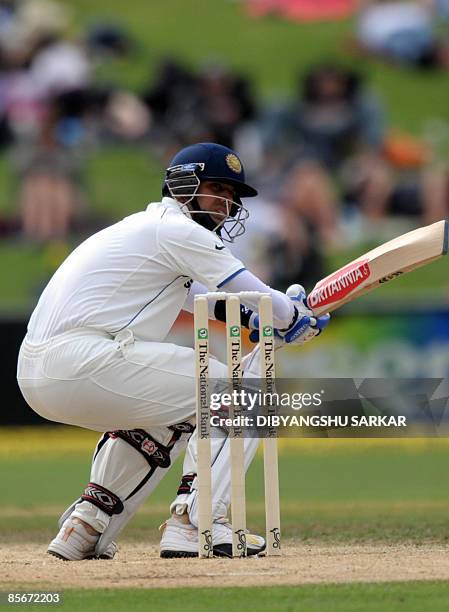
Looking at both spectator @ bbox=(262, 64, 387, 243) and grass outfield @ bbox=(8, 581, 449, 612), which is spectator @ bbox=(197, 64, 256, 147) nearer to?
spectator @ bbox=(262, 64, 387, 243)

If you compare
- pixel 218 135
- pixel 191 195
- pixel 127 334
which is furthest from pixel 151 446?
pixel 218 135

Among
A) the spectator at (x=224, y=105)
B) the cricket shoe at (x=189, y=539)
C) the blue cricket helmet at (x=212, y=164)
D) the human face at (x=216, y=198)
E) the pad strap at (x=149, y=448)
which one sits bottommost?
the cricket shoe at (x=189, y=539)

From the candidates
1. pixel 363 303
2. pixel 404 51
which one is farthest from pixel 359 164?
pixel 363 303

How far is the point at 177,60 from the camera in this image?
17.6 m

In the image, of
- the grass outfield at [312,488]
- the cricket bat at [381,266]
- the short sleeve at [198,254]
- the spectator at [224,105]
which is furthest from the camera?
the spectator at [224,105]

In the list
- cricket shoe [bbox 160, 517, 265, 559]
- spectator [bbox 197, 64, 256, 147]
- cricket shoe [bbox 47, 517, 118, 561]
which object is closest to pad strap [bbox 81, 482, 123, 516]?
cricket shoe [bbox 47, 517, 118, 561]

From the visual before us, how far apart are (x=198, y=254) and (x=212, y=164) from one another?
1.45ft

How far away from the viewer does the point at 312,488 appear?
8.88m

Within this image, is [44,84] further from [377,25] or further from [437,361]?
[437,361]

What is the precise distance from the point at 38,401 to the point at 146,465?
1.67ft

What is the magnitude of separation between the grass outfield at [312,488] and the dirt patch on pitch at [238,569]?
0.70 metres

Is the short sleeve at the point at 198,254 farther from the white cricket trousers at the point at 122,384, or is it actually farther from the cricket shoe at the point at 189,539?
the cricket shoe at the point at 189,539

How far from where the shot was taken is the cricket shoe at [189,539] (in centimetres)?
486

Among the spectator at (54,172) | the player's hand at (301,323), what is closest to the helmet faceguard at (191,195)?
the player's hand at (301,323)
